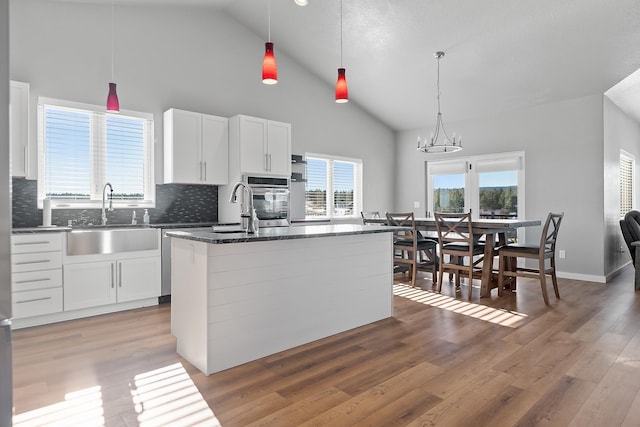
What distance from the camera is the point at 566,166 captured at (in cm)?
552

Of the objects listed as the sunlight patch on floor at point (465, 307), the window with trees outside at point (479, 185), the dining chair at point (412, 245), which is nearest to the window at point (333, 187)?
the window with trees outside at point (479, 185)

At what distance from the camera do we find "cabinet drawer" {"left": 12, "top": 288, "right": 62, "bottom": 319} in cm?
334

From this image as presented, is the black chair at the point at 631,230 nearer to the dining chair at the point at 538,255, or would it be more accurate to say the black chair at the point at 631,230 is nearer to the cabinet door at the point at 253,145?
the dining chair at the point at 538,255

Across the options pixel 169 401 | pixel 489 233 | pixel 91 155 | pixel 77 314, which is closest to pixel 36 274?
pixel 77 314

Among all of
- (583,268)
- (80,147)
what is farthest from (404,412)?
(583,268)

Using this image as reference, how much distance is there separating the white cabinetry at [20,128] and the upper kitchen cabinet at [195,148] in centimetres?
140

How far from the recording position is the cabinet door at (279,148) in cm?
527

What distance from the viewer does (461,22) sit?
4473mm

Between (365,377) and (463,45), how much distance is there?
14.0 feet

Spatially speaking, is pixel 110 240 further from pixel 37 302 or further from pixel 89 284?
pixel 37 302

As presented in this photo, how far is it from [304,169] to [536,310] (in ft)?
12.1

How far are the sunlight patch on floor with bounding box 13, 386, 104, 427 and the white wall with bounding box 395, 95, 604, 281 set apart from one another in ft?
19.4

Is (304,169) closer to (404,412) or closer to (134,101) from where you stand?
(134,101)

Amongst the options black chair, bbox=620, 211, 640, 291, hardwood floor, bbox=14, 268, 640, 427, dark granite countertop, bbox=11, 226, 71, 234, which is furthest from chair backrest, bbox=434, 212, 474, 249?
dark granite countertop, bbox=11, 226, 71, 234
